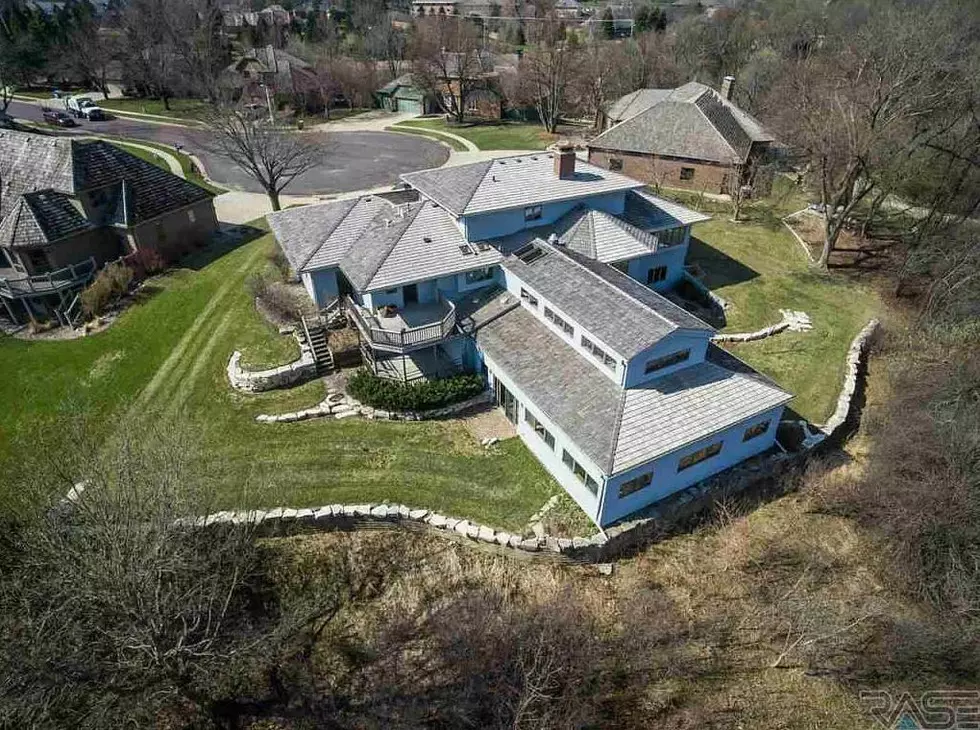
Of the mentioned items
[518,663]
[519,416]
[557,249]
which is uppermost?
[557,249]

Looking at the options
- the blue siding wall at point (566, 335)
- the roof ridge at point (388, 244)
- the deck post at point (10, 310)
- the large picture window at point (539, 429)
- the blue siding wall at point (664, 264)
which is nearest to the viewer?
the blue siding wall at point (566, 335)

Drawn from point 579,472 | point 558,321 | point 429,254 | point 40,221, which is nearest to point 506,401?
point 558,321

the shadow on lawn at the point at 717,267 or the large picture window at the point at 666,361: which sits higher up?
the large picture window at the point at 666,361

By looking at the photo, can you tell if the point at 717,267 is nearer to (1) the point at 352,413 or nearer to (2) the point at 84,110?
(1) the point at 352,413

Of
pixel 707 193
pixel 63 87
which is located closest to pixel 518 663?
pixel 707 193

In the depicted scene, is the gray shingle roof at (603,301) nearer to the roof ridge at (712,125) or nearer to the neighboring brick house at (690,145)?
the neighboring brick house at (690,145)

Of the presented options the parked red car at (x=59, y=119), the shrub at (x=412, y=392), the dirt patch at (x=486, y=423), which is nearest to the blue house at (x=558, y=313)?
the dirt patch at (x=486, y=423)

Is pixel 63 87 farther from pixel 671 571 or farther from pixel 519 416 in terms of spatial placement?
pixel 671 571
